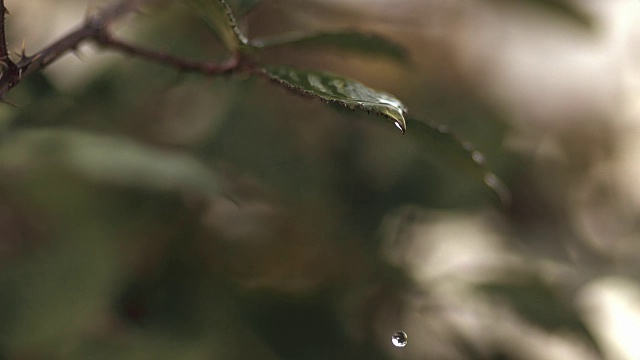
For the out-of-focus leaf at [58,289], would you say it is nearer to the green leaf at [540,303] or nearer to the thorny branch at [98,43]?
the thorny branch at [98,43]

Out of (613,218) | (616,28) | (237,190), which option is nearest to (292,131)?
(237,190)

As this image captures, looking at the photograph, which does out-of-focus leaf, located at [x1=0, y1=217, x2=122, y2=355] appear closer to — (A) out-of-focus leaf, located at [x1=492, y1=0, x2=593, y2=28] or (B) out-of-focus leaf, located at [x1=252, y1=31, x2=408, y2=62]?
(B) out-of-focus leaf, located at [x1=252, y1=31, x2=408, y2=62]

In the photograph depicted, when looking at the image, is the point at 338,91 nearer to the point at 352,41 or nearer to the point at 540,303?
the point at 352,41

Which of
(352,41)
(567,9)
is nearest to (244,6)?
(352,41)

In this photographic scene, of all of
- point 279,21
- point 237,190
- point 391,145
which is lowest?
point 237,190

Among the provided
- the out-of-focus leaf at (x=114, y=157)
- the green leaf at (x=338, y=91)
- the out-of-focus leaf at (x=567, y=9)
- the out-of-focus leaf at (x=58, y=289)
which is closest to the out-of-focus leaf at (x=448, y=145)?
the green leaf at (x=338, y=91)

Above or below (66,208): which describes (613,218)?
above

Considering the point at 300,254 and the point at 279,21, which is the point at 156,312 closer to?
the point at 300,254
